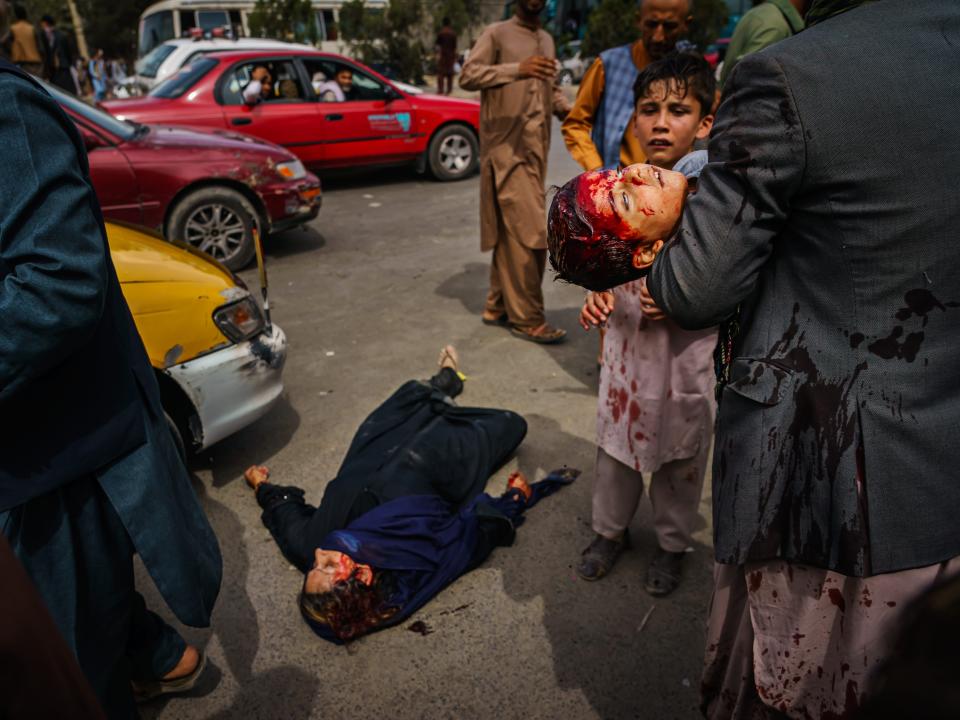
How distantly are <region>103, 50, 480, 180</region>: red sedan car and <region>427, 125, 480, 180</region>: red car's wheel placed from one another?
13mm

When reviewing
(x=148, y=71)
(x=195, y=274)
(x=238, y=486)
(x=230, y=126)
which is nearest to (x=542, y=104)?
(x=195, y=274)

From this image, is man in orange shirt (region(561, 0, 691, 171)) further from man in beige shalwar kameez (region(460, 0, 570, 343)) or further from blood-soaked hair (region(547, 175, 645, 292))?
blood-soaked hair (region(547, 175, 645, 292))

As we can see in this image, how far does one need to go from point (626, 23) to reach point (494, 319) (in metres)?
15.9

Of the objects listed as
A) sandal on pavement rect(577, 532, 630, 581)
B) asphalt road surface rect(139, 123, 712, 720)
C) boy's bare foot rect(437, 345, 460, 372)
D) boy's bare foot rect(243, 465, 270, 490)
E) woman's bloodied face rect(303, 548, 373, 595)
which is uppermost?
woman's bloodied face rect(303, 548, 373, 595)

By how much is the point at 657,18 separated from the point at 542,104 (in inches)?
54.6

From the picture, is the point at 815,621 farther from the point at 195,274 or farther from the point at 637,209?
the point at 195,274

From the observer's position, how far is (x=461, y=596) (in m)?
2.87

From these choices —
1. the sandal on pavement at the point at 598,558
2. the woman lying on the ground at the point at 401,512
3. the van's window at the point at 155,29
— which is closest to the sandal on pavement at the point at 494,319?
the woman lying on the ground at the point at 401,512

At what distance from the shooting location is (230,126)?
8.19 m

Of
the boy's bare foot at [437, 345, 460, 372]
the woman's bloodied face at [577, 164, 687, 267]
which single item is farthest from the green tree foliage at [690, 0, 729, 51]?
the woman's bloodied face at [577, 164, 687, 267]

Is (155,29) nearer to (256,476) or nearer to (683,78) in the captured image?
(256,476)

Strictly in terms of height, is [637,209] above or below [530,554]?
above

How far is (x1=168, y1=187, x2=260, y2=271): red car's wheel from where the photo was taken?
6199 mm

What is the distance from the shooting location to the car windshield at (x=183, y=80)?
26.7 feet
